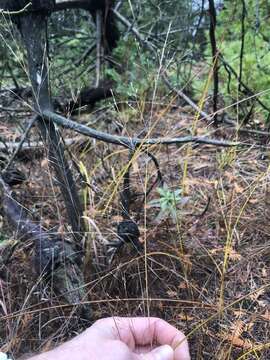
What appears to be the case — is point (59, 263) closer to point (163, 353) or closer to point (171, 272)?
point (171, 272)

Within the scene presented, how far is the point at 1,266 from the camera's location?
210 cm

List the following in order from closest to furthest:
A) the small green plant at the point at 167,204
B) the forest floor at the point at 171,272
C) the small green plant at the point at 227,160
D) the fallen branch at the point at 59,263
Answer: the forest floor at the point at 171,272, the fallen branch at the point at 59,263, the small green plant at the point at 167,204, the small green plant at the point at 227,160

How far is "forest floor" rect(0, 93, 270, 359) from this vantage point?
177 centimetres

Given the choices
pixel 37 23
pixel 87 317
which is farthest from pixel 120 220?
pixel 37 23

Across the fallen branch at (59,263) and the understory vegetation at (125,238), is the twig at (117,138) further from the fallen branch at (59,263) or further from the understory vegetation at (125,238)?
the fallen branch at (59,263)

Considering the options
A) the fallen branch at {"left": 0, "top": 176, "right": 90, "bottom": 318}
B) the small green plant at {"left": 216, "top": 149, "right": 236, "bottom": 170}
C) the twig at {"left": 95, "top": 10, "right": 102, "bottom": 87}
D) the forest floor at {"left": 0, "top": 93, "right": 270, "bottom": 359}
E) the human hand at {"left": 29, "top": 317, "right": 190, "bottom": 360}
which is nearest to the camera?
the human hand at {"left": 29, "top": 317, "right": 190, "bottom": 360}

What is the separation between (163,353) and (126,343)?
132mm

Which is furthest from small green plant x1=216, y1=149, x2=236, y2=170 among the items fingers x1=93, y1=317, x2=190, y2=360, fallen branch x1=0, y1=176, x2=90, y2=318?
fingers x1=93, y1=317, x2=190, y2=360

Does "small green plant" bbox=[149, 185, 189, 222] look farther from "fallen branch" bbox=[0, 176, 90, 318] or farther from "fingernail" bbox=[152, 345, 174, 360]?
"fingernail" bbox=[152, 345, 174, 360]

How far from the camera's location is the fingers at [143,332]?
1.48 metres

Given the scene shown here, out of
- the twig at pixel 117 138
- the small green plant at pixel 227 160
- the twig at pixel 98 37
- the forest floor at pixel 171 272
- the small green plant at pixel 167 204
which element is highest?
the twig at pixel 98 37

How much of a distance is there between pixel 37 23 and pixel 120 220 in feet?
2.96

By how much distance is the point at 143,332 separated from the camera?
1522 millimetres

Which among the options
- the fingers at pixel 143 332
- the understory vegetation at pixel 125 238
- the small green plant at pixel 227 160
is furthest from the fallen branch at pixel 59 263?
the small green plant at pixel 227 160
